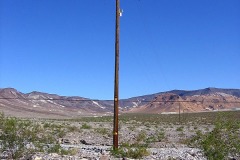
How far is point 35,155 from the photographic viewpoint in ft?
58.0

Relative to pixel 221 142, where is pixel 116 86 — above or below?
above

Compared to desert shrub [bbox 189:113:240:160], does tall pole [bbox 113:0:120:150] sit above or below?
above

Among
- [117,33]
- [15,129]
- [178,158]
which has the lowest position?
[178,158]

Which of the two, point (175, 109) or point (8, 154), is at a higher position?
point (175, 109)

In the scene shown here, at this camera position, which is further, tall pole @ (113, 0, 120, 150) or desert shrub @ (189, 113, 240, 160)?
tall pole @ (113, 0, 120, 150)

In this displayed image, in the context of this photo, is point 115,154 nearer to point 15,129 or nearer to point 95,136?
point 15,129

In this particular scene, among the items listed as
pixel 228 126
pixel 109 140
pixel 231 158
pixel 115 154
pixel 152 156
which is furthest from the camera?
pixel 109 140

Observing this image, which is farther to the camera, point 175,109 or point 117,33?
point 175,109

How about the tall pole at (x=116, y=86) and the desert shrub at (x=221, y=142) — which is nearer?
the desert shrub at (x=221, y=142)

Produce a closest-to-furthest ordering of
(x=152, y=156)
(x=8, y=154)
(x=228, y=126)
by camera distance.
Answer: (x=228, y=126) → (x=8, y=154) → (x=152, y=156)

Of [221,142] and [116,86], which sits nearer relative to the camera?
[221,142]

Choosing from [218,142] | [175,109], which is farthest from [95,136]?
[175,109]

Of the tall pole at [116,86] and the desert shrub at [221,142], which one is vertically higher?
the tall pole at [116,86]

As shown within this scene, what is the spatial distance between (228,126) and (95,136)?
79.4 feet
